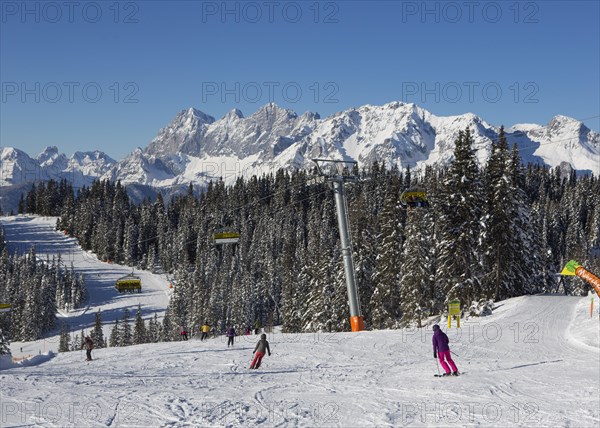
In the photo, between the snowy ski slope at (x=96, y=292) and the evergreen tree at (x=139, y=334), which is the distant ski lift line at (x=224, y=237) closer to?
the evergreen tree at (x=139, y=334)

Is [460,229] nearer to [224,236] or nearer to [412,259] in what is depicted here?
[412,259]

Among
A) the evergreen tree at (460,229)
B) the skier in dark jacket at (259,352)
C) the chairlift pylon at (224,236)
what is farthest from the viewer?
the chairlift pylon at (224,236)

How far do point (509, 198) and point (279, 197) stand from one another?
127 m

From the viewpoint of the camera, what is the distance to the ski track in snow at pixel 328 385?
13078mm

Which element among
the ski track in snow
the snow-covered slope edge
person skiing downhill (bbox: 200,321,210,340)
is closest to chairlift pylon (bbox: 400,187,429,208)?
the ski track in snow

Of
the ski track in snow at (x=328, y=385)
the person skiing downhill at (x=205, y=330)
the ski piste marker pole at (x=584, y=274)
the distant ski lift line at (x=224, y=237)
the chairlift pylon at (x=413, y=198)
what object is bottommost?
the person skiing downhill at (x=205, y=330)

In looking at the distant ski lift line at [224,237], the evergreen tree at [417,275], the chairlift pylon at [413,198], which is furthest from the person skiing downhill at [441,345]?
the distant ski lift line at [224,237]

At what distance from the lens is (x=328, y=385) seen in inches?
685

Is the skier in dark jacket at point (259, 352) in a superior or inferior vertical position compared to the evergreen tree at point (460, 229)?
inferior

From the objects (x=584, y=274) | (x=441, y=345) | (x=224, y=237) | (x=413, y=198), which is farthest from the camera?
(x=224, y=237)

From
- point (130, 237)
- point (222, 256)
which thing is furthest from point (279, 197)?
point (130, 237)

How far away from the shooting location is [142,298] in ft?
441

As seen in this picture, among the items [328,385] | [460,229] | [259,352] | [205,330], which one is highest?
[460,229]

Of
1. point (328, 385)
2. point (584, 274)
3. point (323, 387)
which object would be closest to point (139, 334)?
point (584, 274)
